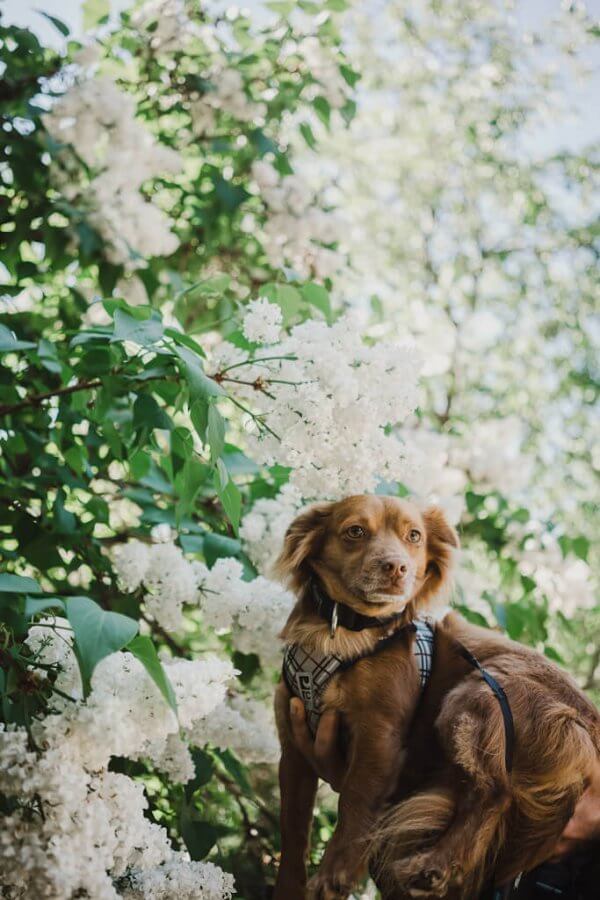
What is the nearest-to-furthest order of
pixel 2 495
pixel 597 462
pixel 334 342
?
1. pixel 334 342
2. pixel 2 495
3. pixel 597 462

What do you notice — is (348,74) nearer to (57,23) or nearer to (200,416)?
(57,23)

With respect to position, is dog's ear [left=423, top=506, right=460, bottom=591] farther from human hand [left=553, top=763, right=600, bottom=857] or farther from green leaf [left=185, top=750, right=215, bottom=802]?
green leaf [left=185, top=750, right=215, bottom=802]

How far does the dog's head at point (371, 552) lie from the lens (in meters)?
2.20

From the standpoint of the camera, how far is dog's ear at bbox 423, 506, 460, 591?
98.4 inches

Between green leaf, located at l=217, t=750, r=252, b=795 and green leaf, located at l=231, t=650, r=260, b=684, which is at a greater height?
green leaf, located at l=231, t=650, r=260, b=684

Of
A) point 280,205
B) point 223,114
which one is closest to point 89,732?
point 280,205

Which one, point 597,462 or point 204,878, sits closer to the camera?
point 204,878

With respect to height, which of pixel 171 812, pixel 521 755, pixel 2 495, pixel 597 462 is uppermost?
pixel 521 755

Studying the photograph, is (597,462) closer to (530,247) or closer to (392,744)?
(530,247)

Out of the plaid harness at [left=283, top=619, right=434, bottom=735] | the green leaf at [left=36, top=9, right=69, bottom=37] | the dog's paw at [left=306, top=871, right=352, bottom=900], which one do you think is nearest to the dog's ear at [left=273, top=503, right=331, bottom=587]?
the plaid harness at [left=283, top=619, right=434, bottom=735]

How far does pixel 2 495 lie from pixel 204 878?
4.38 ft

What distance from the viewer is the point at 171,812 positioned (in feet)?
→ 9.03

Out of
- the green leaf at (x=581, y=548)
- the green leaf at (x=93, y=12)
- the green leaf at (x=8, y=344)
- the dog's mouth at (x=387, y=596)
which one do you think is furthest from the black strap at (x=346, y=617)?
the green leaf at (x=93, y=12)

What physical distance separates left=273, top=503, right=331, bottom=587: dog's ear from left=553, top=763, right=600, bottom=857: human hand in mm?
994
